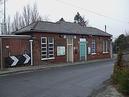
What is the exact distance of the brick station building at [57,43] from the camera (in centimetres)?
3041

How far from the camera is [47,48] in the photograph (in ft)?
107

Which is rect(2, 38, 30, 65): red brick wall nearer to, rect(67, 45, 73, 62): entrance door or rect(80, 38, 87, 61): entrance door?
rect(67, 45, 73, 62): entrance door

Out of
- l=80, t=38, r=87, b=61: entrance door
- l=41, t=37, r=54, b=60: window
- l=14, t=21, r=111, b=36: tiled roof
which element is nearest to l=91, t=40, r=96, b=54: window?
l=14, t=21, r=111, b=36: tiled roof

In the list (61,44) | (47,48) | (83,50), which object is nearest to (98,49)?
(83,50)

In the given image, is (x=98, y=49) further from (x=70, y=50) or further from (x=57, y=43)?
(x=57, y=43)

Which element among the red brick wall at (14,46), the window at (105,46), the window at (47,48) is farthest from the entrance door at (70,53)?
the window at (105,46)

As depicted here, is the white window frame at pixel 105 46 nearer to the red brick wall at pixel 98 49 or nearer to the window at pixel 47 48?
the red brick wall at pixel 98 49

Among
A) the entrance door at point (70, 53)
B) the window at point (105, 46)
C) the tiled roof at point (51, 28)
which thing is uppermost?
the tiled roof at point (51, 28)

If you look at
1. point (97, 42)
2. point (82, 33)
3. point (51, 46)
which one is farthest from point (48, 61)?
point (97, 42)

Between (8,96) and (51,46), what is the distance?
21.4 metres

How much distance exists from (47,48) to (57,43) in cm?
202

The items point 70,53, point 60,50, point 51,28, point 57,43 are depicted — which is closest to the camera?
point 57,43

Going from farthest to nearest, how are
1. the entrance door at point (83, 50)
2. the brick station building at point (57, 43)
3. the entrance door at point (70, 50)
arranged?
the entrance door at point (83, 50) → the entrance door at point (70, 50) → the brick station building at point (57, 43)

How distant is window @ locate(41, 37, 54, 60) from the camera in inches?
1265
